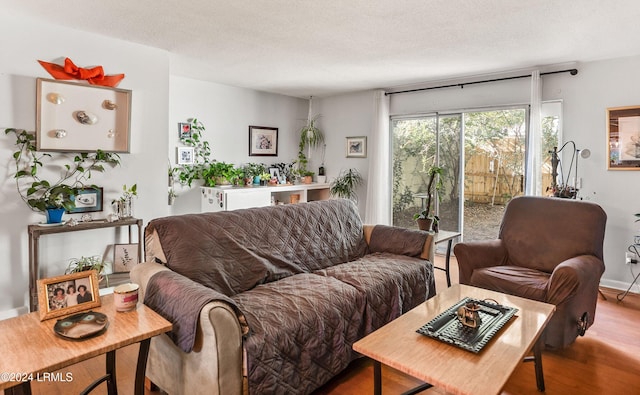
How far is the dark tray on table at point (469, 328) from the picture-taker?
1621 mm

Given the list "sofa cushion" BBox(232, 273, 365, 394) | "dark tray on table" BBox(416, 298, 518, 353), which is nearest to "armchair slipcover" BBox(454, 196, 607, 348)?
"dark tray on table" BBox(416, 298, 518, 353)

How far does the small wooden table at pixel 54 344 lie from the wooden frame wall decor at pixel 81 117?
1.83m

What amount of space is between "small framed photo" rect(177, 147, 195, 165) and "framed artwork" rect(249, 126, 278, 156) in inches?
36.1

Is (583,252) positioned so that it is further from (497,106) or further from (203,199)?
(203,199)

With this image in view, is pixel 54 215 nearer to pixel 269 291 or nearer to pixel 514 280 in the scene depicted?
pixel 269 291

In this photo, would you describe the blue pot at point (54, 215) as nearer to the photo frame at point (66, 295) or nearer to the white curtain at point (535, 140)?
the photo frame at point (66, 295)

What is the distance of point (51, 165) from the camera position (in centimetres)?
Result: 297

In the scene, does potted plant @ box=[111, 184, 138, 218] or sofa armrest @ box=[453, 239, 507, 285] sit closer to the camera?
sofa armrest @ box=[453, 239, 507, 285]

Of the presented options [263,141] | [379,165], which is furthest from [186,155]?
[379,165]

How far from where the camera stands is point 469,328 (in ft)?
5.71

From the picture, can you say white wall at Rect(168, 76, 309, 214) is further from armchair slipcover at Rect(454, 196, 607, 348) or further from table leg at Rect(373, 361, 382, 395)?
table leg at Rect(373, 361, 382, 395)

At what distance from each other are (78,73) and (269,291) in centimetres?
237

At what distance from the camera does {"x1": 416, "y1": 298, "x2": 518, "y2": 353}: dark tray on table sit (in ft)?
5.32

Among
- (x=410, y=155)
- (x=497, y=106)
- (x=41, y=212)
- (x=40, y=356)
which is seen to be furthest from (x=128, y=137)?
(x=497, y=106)
